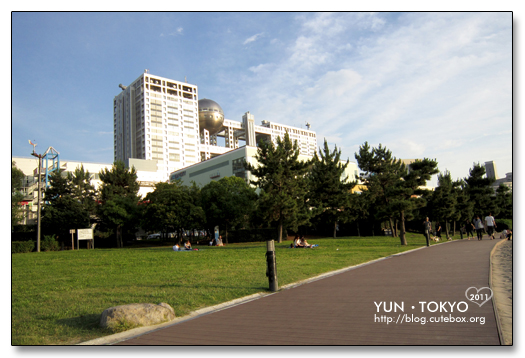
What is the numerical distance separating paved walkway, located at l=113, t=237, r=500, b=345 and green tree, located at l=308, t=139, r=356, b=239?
1169 inches

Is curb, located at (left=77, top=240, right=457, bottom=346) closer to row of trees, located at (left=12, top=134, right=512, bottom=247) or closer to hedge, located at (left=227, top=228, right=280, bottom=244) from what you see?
row of trees, located at (left=12, top=134, right=512, bottom=247)

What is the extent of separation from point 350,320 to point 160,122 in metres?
147

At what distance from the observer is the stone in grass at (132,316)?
17.7 feet

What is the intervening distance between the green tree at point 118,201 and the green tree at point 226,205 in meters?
10.5

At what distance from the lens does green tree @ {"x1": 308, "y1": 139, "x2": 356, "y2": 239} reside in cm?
3772

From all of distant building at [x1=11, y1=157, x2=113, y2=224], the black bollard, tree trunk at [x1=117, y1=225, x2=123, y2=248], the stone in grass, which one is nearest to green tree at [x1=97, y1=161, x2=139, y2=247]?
tree trunk at [x1=117, y1=225, x2=123, y2=248]

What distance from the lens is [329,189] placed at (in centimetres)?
3775

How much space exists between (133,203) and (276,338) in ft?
150

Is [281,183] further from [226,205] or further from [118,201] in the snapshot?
[118,201]

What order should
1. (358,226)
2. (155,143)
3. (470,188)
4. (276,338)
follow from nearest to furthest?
(276,338) → (470,188) → (358,226) → (155,143)

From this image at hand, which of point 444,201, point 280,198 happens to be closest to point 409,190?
point 280,198

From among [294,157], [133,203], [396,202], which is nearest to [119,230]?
[133,203]

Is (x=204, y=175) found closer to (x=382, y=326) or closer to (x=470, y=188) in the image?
(x=470, y=188)

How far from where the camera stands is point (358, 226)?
147 feet
